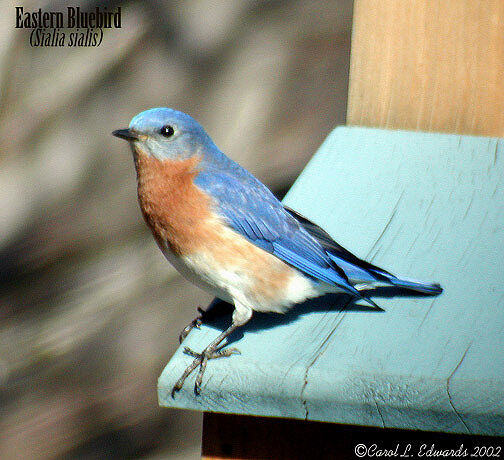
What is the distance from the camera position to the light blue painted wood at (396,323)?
1741 mm

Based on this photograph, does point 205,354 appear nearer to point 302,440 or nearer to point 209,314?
point 302,440

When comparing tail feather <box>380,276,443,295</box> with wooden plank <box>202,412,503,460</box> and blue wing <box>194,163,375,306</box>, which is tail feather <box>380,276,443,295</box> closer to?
blue wing <box>194,163,375,306</box>

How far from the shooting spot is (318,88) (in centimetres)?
431

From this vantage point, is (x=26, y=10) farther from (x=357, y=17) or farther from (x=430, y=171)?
(x=430, y=171)

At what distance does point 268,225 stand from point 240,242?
0.34 feet

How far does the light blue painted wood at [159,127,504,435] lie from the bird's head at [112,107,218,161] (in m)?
0.36

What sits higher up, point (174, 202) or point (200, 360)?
point (174, 202)

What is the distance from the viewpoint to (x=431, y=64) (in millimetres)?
3078

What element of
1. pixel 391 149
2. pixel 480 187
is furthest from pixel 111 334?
pixel 480 187

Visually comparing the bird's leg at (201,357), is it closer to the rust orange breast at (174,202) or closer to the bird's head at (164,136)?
the rust orange breast at (174,202)

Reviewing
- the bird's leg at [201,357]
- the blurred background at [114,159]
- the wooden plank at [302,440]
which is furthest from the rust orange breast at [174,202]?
the blurred background at [114,159]

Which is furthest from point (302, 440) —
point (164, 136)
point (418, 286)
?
point (164, 136)

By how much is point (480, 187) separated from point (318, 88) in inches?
72.1

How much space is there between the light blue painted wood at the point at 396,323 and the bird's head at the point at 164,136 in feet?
1.19
